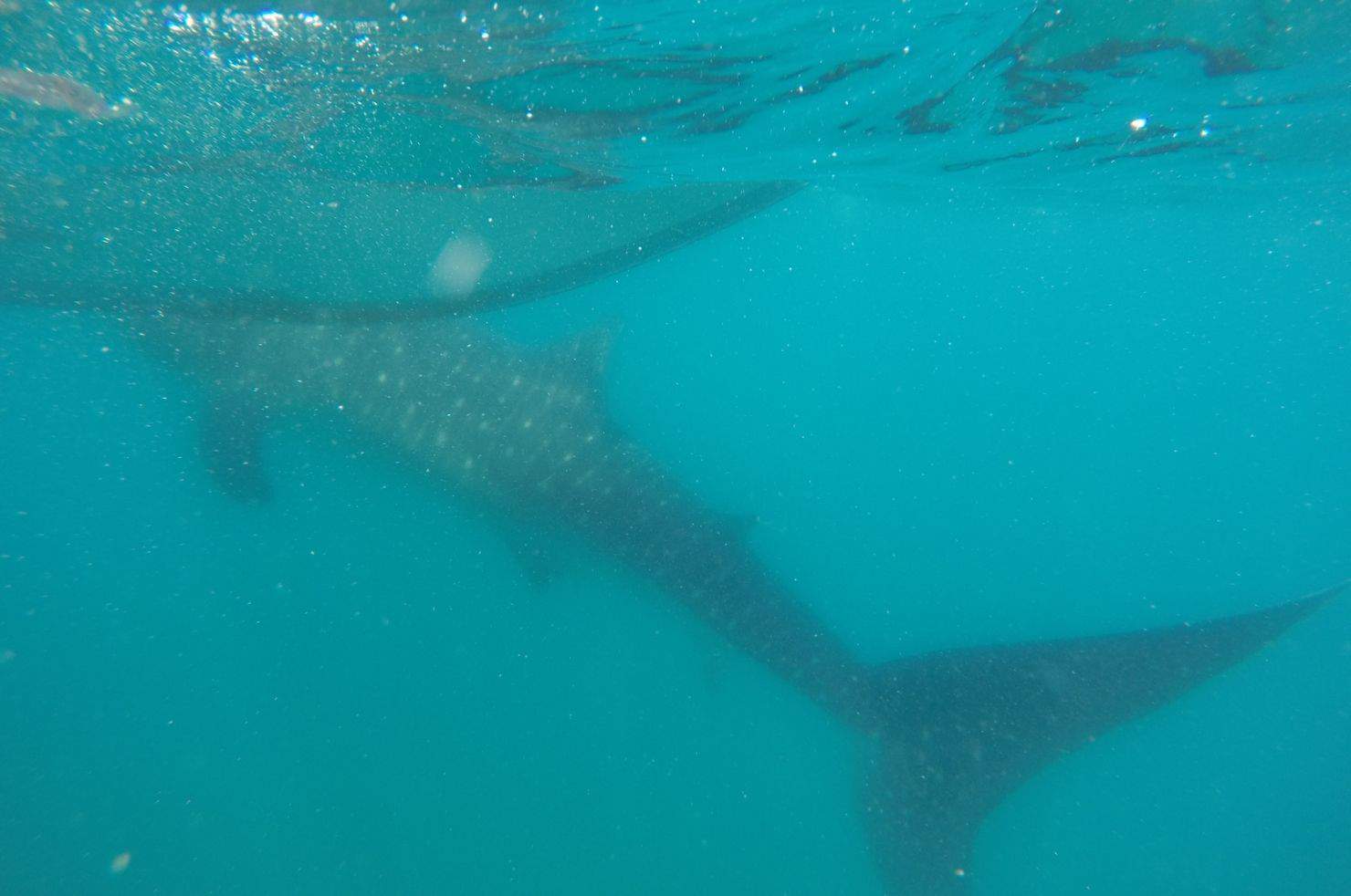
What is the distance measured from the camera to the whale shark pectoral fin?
39.3 ft

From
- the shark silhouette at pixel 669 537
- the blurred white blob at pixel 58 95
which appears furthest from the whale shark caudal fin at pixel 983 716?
the blurred white blob at pixel 58 95

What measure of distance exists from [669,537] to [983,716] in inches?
185

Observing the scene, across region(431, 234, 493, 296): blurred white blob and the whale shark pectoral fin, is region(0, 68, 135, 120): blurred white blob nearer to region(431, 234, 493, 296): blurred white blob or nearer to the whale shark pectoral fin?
region(431, 234, 493, 296): blurred white blob

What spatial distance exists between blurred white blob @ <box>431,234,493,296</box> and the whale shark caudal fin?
1014 centimetres

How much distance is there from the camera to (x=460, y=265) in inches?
487

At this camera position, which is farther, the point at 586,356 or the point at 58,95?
the point at 586,356

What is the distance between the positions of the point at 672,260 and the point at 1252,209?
20.1m

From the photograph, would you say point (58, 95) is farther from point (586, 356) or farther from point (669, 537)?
point (669, 537)

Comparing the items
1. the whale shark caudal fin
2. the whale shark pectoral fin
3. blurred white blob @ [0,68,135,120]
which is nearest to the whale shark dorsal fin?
blurred white blob @ [0,68,135,120]

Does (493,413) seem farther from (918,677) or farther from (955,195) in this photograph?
(955,195)

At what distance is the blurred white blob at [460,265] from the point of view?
11680 mm

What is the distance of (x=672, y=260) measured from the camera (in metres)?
19.1

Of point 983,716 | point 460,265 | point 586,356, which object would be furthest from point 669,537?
point 460,265

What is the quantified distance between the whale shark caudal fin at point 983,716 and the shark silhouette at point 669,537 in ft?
0.06
